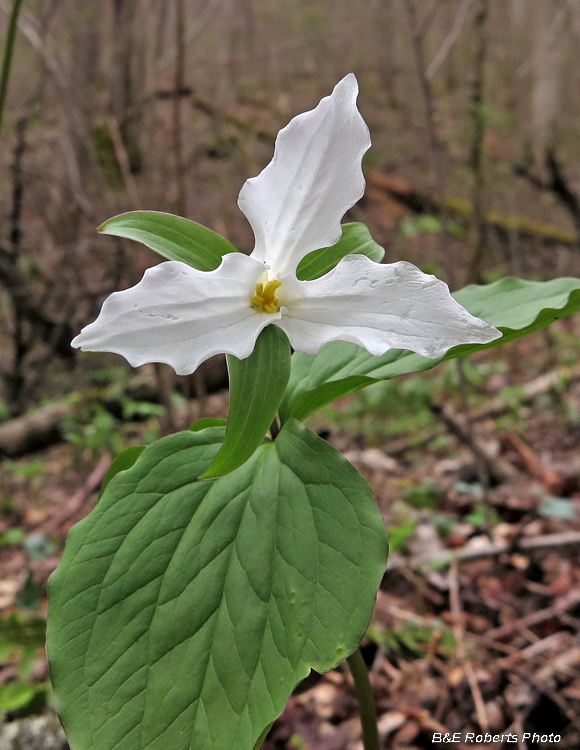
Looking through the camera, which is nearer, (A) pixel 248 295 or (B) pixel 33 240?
(A) pixel 248 295

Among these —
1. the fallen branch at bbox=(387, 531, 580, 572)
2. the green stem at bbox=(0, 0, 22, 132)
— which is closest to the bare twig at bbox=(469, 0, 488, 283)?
the fallen branch at bbox=(387, 531, 580, 572)

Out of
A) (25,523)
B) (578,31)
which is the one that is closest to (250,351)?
(25,523)

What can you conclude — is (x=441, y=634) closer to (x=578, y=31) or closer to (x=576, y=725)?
(x=576, y=725)

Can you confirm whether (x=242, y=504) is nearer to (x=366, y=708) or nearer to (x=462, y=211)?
(x=366, y=708)

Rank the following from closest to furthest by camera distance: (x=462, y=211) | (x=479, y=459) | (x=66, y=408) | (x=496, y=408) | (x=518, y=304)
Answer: (x=518, y=304) < (x=479, y=459) < (x=496, y=408) < (x=66, y=408) < (x=462, y=211)

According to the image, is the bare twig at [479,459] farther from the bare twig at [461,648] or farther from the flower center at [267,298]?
the flower center at [267,298]

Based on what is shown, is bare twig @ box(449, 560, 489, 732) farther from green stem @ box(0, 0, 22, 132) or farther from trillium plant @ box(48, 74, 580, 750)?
green stem @ box(0, 0, 22, 132)

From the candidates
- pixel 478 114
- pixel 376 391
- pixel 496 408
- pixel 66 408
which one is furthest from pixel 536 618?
pixel 66 408

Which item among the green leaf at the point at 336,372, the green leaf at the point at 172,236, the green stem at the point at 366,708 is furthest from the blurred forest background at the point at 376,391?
the green leaf at the point at 172,236
